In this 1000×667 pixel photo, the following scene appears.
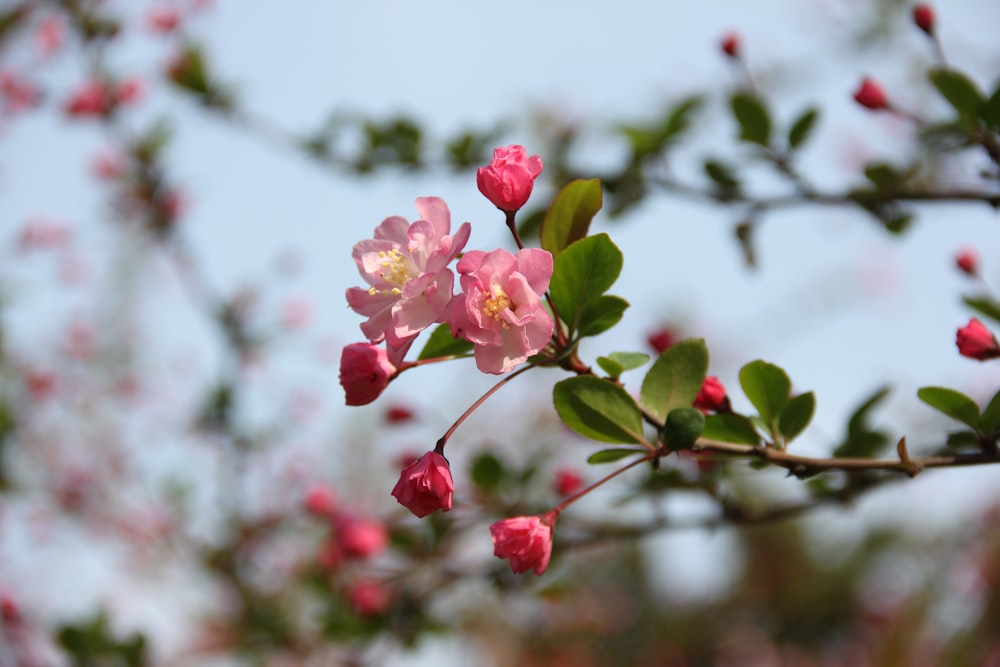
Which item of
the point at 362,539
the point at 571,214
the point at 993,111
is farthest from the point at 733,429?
the point at 362,539

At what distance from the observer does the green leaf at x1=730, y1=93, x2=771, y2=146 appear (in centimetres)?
145

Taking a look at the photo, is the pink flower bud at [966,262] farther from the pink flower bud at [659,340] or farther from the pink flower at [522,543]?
the pink flower at [522,543]

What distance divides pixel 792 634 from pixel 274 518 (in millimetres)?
5505

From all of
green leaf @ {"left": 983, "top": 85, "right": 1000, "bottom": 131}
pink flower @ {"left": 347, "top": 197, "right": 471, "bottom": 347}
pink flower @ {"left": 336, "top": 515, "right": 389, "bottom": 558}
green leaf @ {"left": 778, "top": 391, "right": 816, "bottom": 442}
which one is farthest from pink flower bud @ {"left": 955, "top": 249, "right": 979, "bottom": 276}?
pink flower @ {"left": 336, "top": 515, "right": 389, "bottom": 558}

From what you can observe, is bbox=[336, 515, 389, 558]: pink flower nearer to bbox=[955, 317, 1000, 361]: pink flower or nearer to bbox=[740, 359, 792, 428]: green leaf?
bbox=[740, 359, 792, 428]: green leaf

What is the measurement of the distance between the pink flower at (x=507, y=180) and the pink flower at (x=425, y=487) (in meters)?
0.26

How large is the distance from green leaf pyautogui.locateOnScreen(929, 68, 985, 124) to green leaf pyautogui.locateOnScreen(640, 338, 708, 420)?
2.30ft

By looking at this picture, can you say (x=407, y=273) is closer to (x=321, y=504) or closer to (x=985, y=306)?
(x=985, y=306)

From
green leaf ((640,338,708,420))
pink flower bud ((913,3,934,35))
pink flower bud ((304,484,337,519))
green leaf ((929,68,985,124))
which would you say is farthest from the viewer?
pink flower bud ((304,484,337,519))

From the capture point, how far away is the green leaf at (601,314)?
2.57 feet

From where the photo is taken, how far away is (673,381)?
2.68 feet

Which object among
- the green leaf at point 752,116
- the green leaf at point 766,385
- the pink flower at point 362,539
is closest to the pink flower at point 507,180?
the green leaf at point 766,385

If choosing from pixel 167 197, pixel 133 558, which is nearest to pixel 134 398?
pixel 133 558

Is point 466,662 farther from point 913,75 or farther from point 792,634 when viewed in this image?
point 913,75
